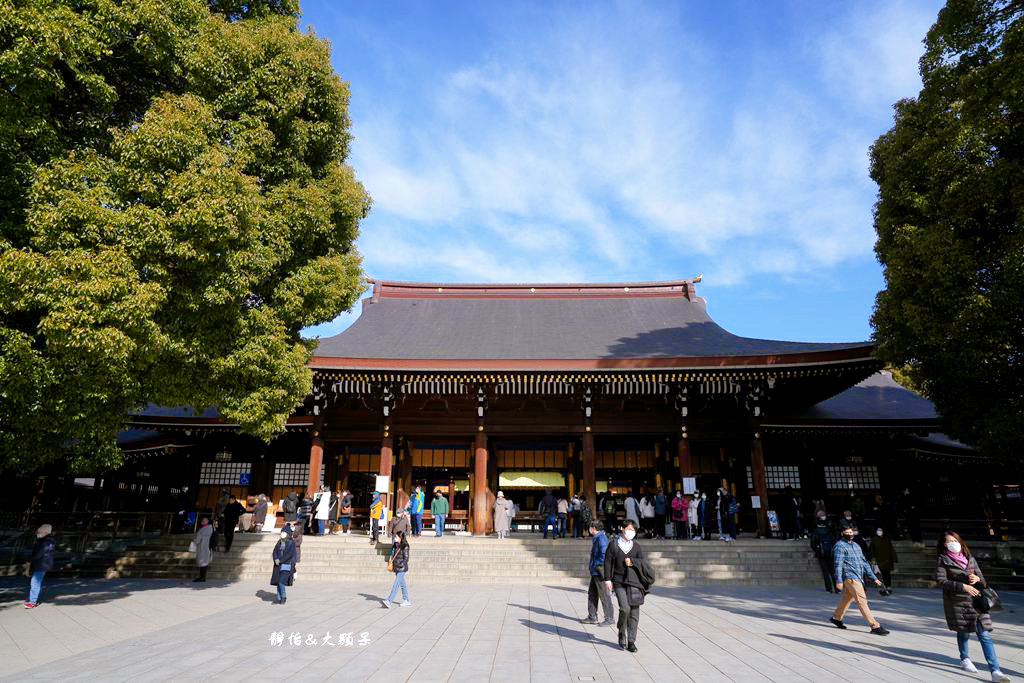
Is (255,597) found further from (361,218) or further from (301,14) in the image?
(301,14)

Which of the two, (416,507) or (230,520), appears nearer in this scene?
(230,520)

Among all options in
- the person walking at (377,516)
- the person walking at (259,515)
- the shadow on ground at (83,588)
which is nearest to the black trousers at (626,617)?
the shadow on ground at (83,588)

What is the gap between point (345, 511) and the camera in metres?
16.9

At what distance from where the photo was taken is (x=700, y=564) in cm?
1255

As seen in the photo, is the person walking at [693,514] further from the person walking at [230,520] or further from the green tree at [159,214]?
the person walking at [230,520]

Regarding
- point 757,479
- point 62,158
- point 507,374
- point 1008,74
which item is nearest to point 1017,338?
point 1008,74

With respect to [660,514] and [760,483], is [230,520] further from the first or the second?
[760,483]

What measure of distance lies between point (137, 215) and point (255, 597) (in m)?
7.00

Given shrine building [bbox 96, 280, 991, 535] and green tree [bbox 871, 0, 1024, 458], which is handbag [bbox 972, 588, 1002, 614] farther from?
shrine building [bbox 96, 280, 991, 535]

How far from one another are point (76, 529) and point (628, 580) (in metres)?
16.3

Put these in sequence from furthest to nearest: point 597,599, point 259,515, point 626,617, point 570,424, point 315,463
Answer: point 570,424 < point 315,463 < point 259,515 < point 597,599 < point 626,617

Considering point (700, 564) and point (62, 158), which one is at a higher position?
point (62, 158)

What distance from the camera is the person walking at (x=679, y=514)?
14406 mm

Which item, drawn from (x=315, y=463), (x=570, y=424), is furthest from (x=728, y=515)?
(x=315, y=463)
